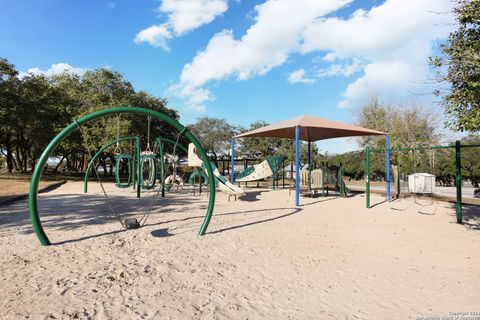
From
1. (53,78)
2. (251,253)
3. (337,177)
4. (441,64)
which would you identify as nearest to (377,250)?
(251,253)

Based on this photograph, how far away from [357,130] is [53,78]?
88.8ft

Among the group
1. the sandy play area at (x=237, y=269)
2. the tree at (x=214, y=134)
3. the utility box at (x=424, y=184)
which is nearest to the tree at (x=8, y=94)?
the sandy play area at (x=237, y=269)

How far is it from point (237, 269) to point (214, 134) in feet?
138

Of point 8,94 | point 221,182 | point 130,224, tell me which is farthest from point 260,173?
point 8,94

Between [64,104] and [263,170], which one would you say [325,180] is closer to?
[263,170]

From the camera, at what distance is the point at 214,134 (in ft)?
150

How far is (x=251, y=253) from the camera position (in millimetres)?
4852

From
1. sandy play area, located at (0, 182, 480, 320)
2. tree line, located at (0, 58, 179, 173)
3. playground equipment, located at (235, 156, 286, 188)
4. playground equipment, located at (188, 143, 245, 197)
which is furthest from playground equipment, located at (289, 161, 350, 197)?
tree line, located at (0, 58, 179, 173)

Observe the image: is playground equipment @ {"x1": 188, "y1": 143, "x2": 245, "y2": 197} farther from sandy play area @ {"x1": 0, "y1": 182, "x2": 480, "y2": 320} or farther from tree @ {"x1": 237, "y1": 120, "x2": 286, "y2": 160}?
tree @ {"x1": 237, "y1": 120, "x2": 286, "y2": 160}

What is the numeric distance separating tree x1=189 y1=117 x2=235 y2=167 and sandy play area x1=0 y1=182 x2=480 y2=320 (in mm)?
38221

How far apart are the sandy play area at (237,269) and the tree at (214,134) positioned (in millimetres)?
38221

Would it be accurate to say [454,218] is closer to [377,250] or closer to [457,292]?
[377,250]

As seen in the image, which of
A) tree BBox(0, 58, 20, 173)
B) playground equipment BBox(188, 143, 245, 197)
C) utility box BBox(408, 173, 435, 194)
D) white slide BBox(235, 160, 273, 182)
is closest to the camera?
utility box BBox(408, 173, 435, 194)

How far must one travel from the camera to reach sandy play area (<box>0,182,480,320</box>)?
3.01 m
